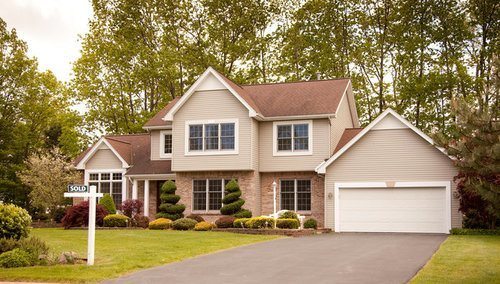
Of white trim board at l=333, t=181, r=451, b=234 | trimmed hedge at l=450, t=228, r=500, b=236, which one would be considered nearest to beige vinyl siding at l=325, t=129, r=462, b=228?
A: white trim board at l=333, t=181, r=451, b=234

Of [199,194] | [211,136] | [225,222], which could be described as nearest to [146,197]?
[199,194]

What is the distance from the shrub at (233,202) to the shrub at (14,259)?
1550 centimetres

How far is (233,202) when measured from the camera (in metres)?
30.1

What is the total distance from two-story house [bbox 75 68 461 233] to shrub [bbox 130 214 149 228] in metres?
2.37

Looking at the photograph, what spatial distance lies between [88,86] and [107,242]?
96.6ft

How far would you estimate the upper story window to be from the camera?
3438 centimetres

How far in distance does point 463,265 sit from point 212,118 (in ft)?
61.1

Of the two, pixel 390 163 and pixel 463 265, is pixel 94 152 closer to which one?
pixel 390 163

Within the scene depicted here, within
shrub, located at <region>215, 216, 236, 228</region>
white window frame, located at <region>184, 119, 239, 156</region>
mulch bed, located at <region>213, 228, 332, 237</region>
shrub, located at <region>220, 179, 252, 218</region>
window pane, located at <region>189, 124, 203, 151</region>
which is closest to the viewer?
mulch bed, located at <region>213, 228, 332, 237</region>

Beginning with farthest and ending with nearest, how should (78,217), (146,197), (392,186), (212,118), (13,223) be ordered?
(146,197)
(212,118)
(78,217)
(392,186)
(13,223)

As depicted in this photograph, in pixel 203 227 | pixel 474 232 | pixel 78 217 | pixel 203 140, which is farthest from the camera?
pixel 203 140

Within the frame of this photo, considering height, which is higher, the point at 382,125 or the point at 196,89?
the point at 196,89

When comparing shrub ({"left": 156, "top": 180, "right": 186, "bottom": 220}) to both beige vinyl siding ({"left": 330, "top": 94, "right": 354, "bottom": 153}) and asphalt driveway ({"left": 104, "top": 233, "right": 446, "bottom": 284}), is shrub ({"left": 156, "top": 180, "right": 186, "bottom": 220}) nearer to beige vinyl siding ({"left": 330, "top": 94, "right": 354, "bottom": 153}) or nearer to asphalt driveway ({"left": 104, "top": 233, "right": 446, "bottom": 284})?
beige vinyl siding ({"left": 330, "top": 94, "right": 354, "bottom": 153})

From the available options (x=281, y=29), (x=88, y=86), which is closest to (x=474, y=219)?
(x=281, y=29)
